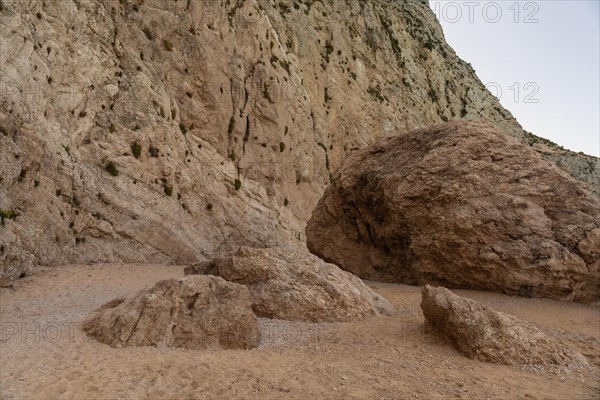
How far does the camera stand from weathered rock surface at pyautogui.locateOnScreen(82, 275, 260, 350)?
8.91 metres

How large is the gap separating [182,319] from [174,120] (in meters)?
18.4

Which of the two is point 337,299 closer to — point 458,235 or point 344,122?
point 458,235

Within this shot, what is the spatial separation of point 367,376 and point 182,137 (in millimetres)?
20379

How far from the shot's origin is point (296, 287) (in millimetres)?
11859

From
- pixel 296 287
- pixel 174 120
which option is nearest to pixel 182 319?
pixel 296 287

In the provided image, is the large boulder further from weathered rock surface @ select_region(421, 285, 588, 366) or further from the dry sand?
weathered rock surface @ select_region(421, 285, 588, 366)

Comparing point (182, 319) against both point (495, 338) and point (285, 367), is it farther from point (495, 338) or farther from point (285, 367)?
point (495, 338)

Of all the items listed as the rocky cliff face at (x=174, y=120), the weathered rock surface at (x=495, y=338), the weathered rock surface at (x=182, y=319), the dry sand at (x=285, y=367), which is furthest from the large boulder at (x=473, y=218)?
Result: the rocky cliff face at (x=174, y=120)

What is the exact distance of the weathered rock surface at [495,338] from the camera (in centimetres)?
892

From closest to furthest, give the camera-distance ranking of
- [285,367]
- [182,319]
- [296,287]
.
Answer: [285,367]
[182,319]
[296,287]

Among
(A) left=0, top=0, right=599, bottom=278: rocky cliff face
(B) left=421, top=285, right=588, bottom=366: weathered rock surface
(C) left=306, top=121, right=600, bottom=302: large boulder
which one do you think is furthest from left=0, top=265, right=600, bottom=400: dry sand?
(A) left=0, top=0, right=599, bottom=278: rocky cliff face

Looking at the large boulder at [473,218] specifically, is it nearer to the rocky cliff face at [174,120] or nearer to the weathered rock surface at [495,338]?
the weathered rock surface at [495,338]

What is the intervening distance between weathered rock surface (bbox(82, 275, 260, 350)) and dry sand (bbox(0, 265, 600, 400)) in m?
0.31

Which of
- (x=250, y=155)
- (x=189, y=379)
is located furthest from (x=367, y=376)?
(x=250, y=155)
